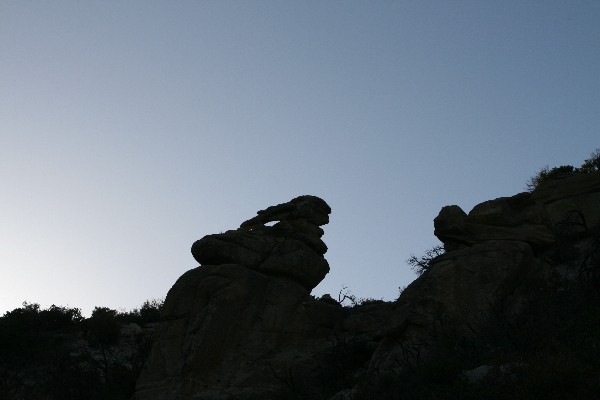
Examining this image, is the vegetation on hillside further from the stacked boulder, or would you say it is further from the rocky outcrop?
the stacked boulder

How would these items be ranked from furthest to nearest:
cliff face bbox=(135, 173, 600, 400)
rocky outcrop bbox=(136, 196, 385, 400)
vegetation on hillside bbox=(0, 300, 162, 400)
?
vegetation on hillside bbox=(0, 300, 162, 400) → rocky outcrop bbox=(136, 196, 385, 400) → cliff face bbox=(135, 173, 600, 400)

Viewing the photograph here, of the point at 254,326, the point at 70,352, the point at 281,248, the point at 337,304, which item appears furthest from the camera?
the point at 70,352

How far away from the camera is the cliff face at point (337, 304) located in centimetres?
2138

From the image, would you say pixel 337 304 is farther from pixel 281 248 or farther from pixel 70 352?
pixel 70 352

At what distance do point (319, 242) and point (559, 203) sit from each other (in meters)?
9.55

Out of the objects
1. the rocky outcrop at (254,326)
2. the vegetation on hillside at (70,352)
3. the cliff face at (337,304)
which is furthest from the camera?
the vegetation on hillside at (70,352)

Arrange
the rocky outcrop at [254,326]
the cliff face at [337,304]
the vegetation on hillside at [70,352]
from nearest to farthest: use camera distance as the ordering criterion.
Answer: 1. the cliff face at [337,304]
2. the rocky outcrop at [254,326]
3. the vegetation on hillside at [70,352]

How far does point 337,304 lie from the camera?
97.5ft

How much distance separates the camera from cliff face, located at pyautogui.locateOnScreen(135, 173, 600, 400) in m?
21.4

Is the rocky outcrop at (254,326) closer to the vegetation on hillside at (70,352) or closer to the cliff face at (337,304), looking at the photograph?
the cliff face at (337,304)

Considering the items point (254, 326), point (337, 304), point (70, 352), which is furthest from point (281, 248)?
point (70, 352)

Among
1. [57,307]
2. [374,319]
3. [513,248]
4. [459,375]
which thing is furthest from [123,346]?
[459,375]

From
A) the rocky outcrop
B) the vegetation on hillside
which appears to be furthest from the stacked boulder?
the vegetation on hillside

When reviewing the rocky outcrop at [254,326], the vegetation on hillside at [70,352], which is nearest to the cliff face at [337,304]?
the rocky outcrop at [254,326]
